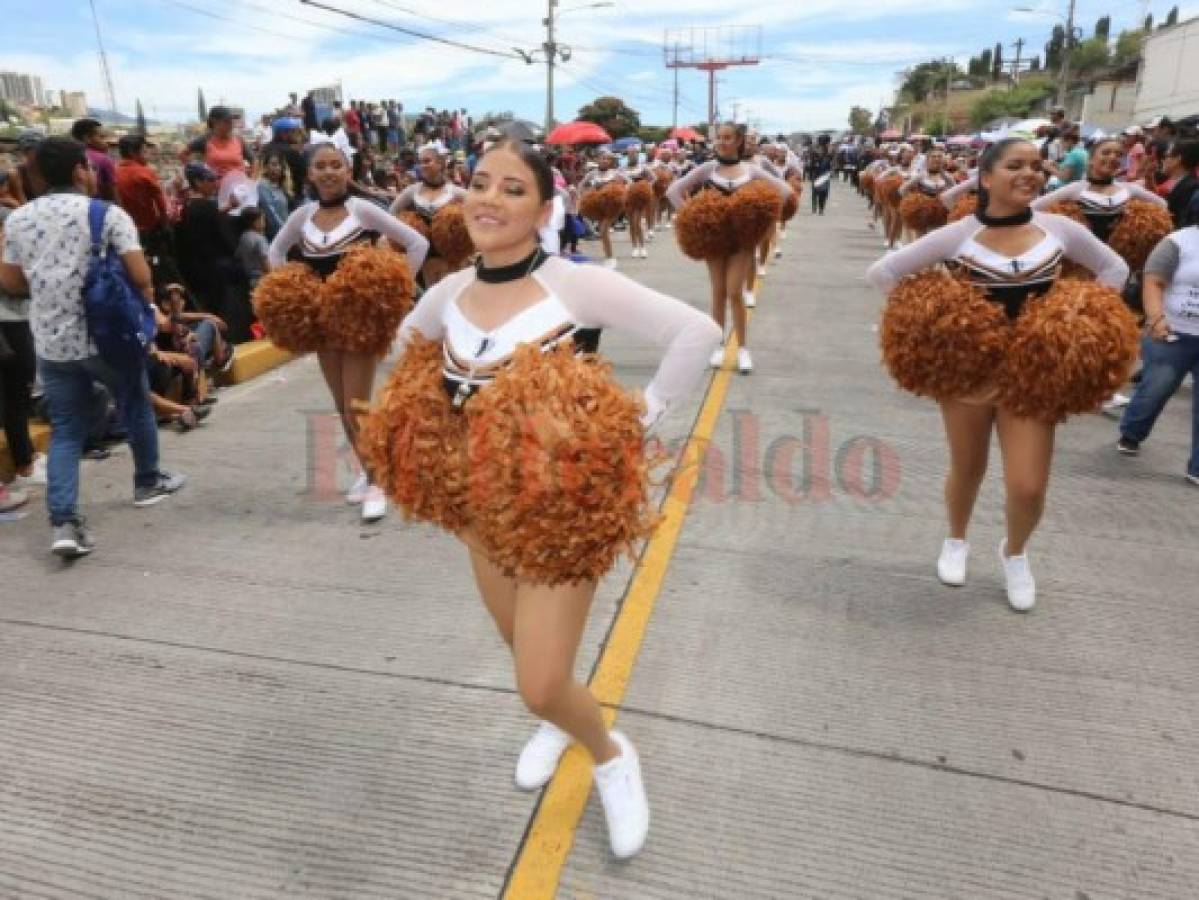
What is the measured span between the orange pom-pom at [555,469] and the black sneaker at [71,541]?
3083 millimetres

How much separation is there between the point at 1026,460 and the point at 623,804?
6.88ft

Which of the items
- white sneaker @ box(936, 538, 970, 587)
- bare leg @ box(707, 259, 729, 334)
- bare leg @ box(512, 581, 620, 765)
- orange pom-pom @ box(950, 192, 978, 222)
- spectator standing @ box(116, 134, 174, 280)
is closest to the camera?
bare leg @ box(512, 581, 620, 765)

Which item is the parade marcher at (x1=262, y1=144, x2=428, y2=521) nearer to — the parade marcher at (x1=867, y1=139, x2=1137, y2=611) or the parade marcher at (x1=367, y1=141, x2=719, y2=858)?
the parade marcher at (x1=367, y1=141, x2=719, y2=858)

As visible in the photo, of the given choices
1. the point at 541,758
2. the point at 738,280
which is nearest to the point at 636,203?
the point at 738,280

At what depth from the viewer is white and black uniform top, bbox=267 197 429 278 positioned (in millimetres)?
4418

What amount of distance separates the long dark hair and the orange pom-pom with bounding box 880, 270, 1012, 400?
0.31 meters

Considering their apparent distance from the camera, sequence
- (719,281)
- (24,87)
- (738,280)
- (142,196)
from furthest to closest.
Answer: (24,87), (142,196), (719,281), (738,280)

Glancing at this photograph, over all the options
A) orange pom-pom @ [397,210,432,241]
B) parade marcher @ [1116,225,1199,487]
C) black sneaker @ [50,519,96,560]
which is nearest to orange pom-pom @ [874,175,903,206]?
orange pom-pom @ [397,210,432,241]

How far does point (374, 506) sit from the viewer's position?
4.64 metres

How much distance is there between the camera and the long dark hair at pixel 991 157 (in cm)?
325

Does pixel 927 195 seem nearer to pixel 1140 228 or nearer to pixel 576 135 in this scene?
pixel 1140 228

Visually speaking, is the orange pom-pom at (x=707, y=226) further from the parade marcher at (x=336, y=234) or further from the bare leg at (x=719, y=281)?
the parade marcher at (x=336, y=234)

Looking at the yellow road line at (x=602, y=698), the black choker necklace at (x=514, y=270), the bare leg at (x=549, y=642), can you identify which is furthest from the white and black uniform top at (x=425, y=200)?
the bare leg at (x=549, y=642)

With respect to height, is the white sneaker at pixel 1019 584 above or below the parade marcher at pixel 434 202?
below
